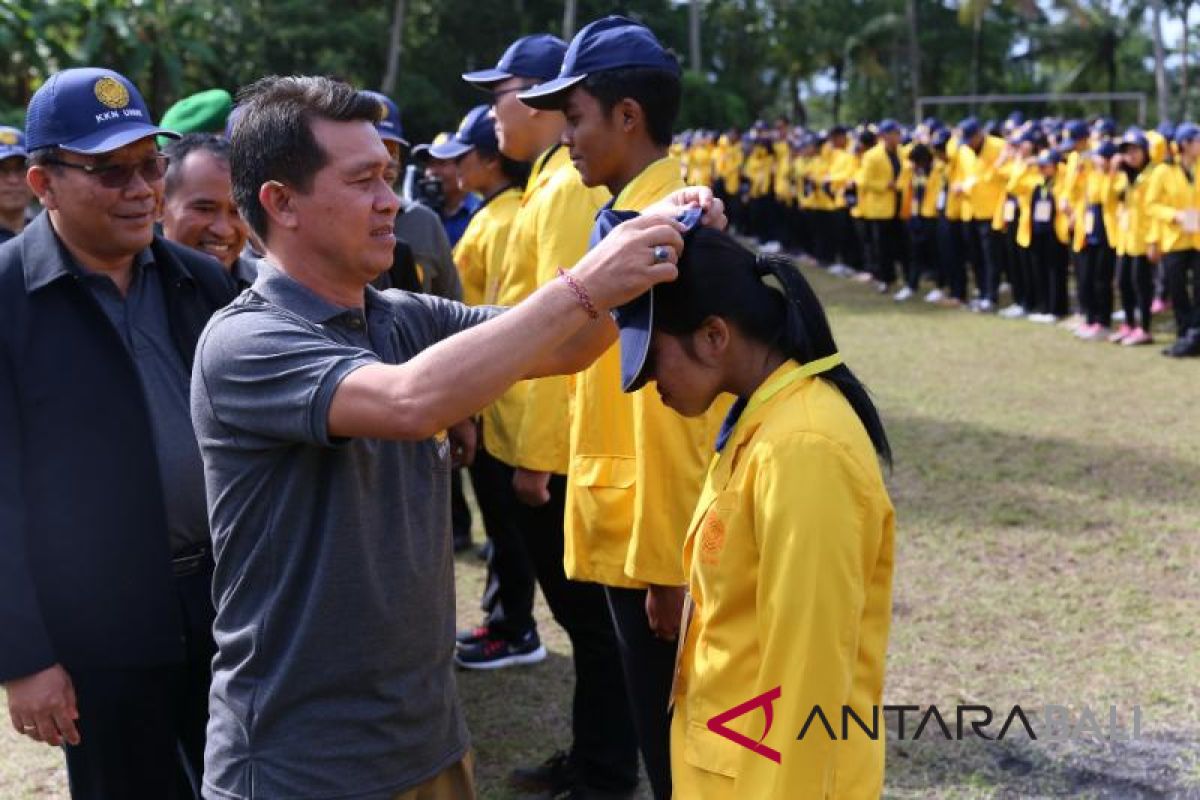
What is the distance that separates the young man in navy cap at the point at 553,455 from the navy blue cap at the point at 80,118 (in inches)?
50.1

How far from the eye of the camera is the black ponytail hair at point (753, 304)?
2.32 m

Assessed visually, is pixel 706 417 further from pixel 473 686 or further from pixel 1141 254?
pixel 1141 254

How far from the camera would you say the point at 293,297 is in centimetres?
225

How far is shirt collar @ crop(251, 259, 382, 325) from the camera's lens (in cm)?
224

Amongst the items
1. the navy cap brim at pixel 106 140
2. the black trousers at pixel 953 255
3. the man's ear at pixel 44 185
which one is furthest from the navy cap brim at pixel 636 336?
the black trousers at pixel 953 255

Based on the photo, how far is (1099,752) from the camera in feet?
14.1

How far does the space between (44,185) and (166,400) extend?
55cm

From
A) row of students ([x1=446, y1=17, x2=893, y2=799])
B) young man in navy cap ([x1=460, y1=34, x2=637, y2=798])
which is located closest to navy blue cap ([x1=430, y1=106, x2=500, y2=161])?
row of students ([x1=446, y1=17, x2=893, y2=799])

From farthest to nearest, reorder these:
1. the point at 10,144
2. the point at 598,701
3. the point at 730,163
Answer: the point at 730,163
the point at 10,144
the point at 598,701

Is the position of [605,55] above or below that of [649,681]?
above

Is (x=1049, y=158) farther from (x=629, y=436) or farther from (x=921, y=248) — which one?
(x=629, y=436)

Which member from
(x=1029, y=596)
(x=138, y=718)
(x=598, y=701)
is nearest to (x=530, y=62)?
(x=598, y=701)

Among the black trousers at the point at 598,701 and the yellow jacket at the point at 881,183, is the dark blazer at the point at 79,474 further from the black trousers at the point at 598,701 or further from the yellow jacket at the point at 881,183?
the yellow jacket at the point at 881,183

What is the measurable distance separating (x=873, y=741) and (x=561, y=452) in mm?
2032
